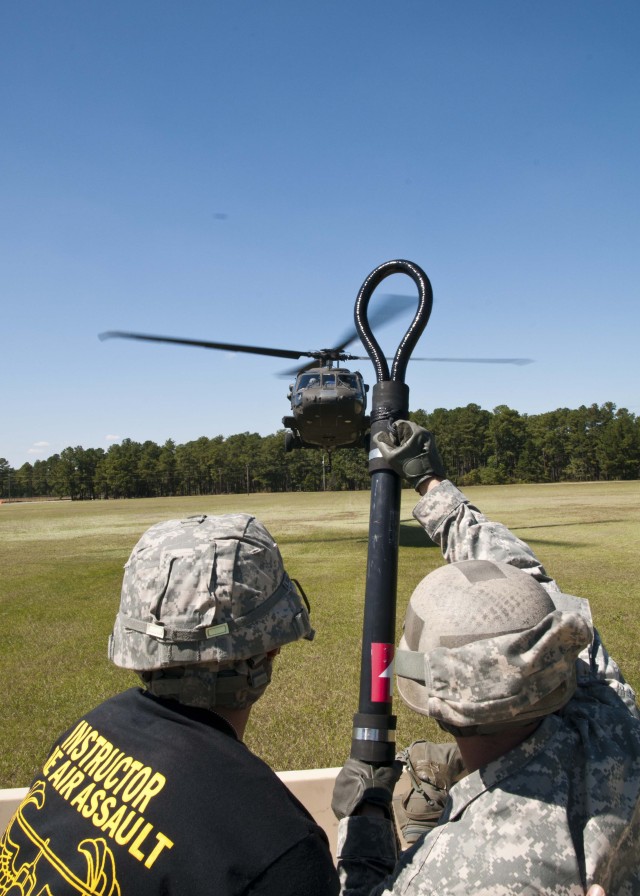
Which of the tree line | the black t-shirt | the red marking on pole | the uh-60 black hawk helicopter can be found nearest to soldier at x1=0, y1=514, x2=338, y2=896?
the black t-shirt

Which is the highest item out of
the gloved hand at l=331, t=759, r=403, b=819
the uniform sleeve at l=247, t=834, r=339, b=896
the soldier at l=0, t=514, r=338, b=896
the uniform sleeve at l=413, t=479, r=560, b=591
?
the uniform sleeve at l=413, t=479, r=560, b=591

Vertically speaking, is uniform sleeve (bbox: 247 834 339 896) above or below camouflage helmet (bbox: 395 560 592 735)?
below

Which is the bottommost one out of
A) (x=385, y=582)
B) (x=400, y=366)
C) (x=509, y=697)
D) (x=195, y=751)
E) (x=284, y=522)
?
(x=284, y=522)

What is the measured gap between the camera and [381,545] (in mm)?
2145

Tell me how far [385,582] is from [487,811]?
78 cm

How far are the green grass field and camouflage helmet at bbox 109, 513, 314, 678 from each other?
3.23 meters

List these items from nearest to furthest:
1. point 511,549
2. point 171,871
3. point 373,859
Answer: point 171,871, point 373,859, point 511,549

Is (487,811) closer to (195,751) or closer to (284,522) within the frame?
(195,751)

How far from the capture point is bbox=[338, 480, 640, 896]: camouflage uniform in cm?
140

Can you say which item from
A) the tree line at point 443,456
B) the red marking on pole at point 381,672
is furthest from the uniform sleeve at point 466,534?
the tree line at point 443,456

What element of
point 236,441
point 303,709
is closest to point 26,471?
point 236,441

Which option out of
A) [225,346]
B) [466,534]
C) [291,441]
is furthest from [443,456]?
[466,534]

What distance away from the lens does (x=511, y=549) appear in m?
2.25

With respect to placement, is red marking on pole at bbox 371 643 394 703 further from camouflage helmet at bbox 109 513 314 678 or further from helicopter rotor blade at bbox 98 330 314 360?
helicopter rotor blade at bbox 98 330 314 360
